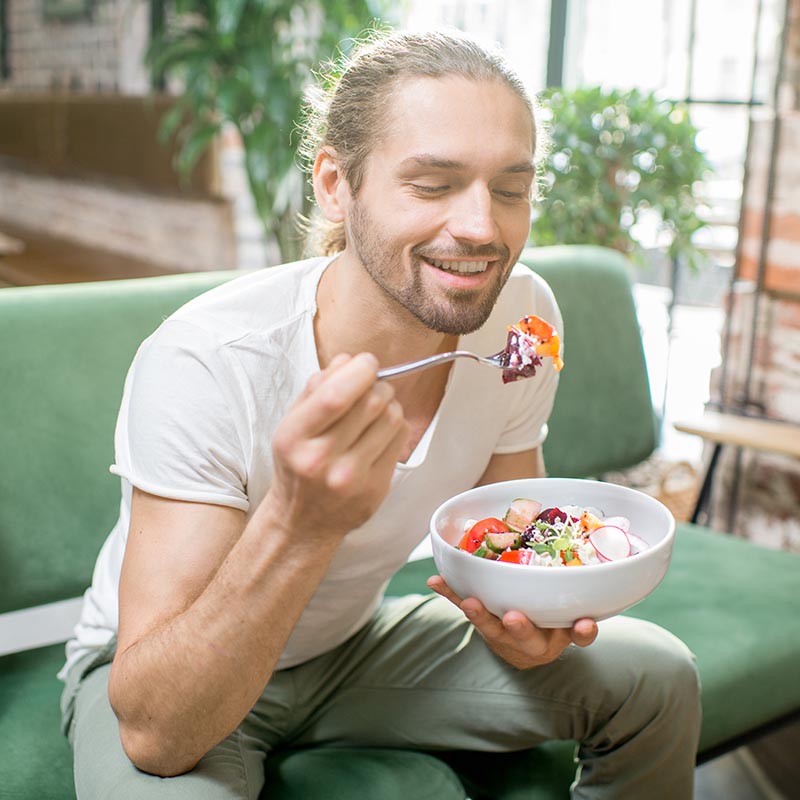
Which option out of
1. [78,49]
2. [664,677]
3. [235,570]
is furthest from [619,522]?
[78,49]

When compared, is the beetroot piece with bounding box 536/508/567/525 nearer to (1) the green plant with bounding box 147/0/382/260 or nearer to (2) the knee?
(2) the knee

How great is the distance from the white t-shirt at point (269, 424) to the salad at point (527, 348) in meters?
0.18

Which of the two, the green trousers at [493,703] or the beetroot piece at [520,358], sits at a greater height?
the beetroot piece at [520,358]

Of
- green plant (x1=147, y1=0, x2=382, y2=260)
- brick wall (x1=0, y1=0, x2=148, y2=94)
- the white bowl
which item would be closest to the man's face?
the white bowl

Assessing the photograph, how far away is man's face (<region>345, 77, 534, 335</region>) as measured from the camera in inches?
44.3

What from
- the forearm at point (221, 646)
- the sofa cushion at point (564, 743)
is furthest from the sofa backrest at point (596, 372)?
the forearm at point (221, 646)

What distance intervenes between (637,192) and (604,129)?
17cm

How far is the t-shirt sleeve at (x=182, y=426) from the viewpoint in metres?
1.06

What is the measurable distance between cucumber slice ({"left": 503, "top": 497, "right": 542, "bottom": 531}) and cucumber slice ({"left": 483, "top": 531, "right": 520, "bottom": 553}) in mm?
26

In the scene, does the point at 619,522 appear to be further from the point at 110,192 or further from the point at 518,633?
the point at 110,192

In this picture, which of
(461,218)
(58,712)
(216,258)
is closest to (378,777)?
(58,712)

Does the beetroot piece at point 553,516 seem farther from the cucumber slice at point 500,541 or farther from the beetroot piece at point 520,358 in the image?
the beetroot piece at point 520,358

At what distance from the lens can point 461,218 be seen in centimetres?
112

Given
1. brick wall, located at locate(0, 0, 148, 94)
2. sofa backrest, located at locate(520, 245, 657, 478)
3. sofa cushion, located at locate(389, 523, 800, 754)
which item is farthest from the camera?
brick wall, located at locate(0, 0, 148, 94)
